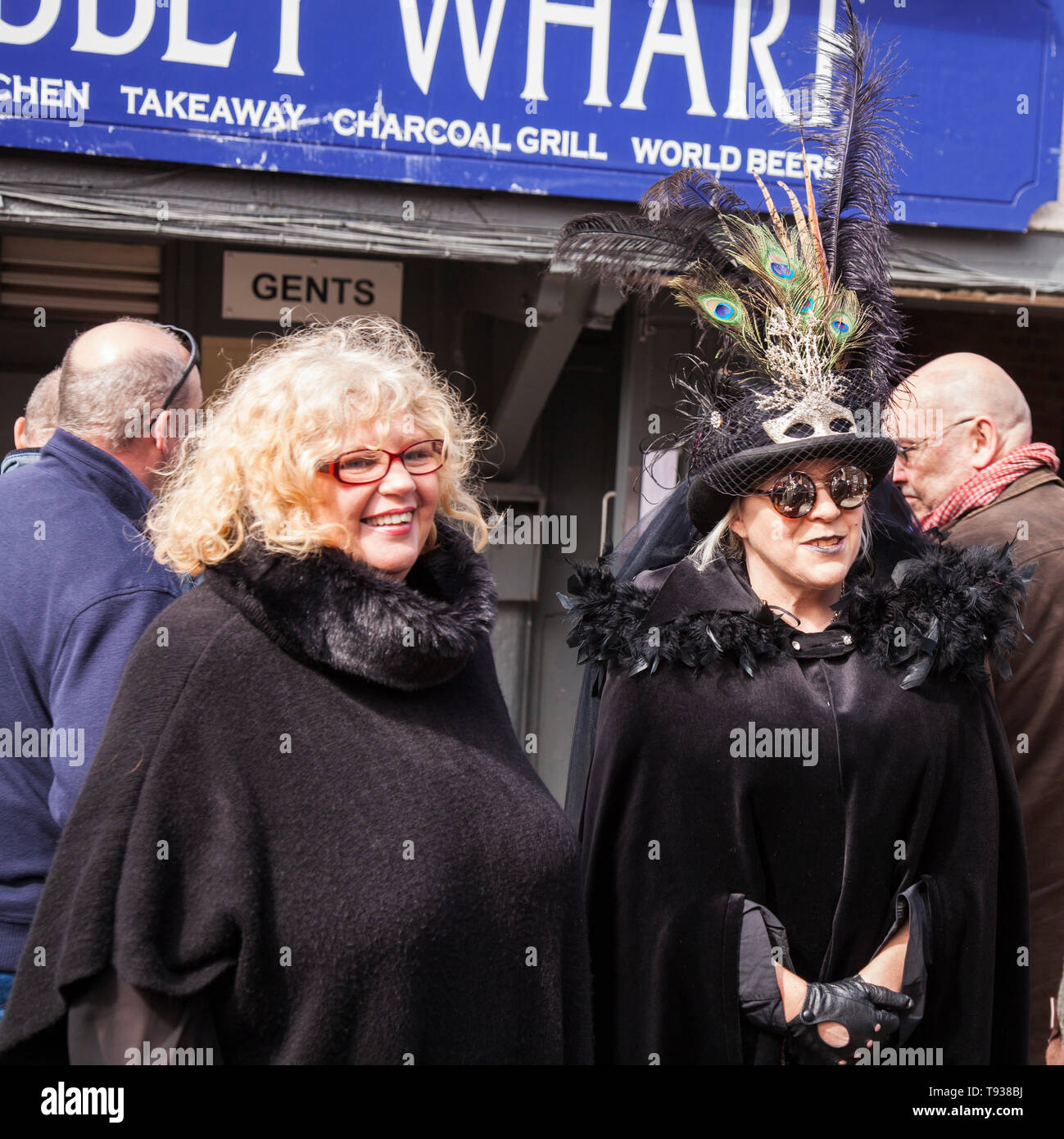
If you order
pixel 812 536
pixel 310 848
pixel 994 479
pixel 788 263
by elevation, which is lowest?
pixel 310 848

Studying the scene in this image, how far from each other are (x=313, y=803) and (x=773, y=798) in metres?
0.93

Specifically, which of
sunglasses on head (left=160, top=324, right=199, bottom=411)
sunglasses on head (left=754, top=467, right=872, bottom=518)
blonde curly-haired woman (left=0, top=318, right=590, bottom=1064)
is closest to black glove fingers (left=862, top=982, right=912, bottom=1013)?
blonde curly-haired woman (left=0, top=318, right=590, bottom=1064)

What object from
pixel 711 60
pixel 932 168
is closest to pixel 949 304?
pixel 932 168

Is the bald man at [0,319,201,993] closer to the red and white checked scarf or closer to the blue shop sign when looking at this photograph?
the blue shop sign

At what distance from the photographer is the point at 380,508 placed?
196 centimetres

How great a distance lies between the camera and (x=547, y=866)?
198cm

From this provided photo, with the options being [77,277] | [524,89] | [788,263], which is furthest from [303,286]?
[788,263]

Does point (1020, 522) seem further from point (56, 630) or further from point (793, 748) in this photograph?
point (56, 630)

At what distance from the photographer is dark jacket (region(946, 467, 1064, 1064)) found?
9.13ft
